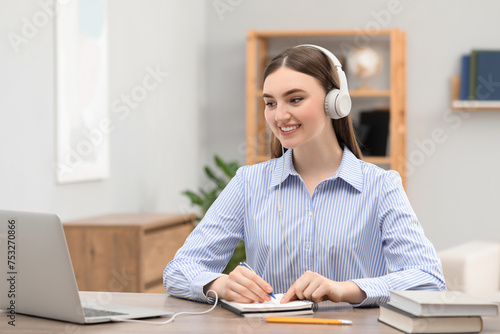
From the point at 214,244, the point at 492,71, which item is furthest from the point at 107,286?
the point at 492,71

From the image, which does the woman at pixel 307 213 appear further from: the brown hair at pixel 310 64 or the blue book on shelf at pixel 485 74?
the blue book on shelf at pixel 485 74

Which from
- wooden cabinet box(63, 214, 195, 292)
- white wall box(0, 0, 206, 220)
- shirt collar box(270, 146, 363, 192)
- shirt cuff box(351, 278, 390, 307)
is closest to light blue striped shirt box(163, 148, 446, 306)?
shirt collar box(270, 146, 363, 192)

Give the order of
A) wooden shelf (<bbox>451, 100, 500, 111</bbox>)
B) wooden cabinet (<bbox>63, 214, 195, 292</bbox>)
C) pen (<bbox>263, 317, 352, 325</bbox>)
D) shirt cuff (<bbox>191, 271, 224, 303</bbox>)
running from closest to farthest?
pen (<bbox>263, 317, 352, 325</bbox>) < shirt cuff (<bbox>191, 271, 224, 303</bbox>) < wooden cabinet (<bbox>63, 214, 195, 292</bbox>) < wooden shelf (<bbox>451, 100, 500, 111</bbox>)

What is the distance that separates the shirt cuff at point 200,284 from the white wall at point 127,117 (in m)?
1.36

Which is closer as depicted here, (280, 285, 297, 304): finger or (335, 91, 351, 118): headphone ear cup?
(280, 285, 297, 304): finger

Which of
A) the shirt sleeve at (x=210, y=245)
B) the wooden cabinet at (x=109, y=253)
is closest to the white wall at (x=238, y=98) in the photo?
the wooden cabinet at (x=109, y=253)

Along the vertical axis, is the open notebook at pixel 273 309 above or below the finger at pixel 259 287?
below

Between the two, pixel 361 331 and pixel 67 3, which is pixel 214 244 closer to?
pixel 361 331

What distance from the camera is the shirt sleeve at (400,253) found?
1.56m

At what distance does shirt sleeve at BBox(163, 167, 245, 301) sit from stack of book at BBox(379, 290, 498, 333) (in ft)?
1.72

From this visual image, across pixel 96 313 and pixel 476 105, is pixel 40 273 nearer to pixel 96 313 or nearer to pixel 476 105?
pixel 96 313

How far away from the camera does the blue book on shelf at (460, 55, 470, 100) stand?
496 centimetres

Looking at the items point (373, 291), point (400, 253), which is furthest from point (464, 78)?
point (373, 291)

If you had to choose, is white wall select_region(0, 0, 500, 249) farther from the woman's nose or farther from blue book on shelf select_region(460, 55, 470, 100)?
the woman's nose
